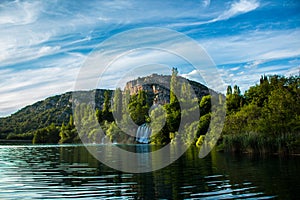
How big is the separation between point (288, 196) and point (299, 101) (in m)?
26.9

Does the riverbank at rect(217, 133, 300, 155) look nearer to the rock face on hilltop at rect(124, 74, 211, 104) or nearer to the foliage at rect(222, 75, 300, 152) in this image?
the foliage at rect(222, 75, 300, 152)

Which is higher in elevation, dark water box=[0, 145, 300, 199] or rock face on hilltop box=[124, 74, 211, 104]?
rock face on hilltop box=[124, 74, 211, 104]

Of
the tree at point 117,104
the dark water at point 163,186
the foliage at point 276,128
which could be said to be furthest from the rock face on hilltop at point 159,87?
the dark water at point 163,186

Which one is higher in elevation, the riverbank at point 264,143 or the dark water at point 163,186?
the riverbank at point 264,143

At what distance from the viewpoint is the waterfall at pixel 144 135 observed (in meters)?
92.7

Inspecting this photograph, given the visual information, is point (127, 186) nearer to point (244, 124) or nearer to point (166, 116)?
point (244, 124)

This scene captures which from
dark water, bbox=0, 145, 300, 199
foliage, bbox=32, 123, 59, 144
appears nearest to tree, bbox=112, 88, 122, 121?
foliage, bbox=32, 123, 59, 144

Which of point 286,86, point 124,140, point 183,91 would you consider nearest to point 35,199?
point 286,86

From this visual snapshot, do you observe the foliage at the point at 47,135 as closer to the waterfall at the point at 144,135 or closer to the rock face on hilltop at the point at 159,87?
the rock face on hilltop at the point at 159,87

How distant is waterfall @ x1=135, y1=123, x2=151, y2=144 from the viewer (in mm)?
92725

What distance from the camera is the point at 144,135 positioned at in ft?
313

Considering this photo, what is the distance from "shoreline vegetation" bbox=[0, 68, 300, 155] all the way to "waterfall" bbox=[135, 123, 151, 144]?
2.91 metres

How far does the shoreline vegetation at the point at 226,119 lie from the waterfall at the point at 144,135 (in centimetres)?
291


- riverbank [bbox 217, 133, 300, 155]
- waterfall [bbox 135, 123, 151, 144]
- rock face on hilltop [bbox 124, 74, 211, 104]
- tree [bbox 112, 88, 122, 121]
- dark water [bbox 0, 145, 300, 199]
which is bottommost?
dark water [bbox 0, 145, 300, 199]
